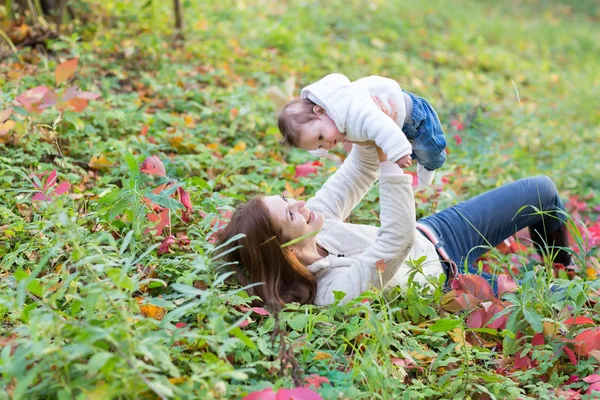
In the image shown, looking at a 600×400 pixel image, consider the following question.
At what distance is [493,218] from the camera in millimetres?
2605

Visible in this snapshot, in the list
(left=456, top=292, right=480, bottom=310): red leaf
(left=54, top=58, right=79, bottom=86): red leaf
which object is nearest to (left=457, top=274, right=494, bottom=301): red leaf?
(left=456, top=292, right=480, bottom=310): red leaf

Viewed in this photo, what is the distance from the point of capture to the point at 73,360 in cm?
141

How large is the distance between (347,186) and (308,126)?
0.45 m

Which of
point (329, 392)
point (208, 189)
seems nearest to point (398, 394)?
point (329, 392)

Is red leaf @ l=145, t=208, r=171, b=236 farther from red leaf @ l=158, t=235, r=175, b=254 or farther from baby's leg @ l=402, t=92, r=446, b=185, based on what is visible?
baby's leg @ l=402, t=92, r=446, b=185

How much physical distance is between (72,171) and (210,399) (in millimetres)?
1697

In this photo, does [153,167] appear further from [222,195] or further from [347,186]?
[347,186]

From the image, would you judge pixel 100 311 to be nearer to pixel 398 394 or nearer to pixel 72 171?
pixel 398 394

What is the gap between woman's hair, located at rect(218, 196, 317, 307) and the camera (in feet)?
6.63

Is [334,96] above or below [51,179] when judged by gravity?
above

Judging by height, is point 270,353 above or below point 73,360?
below

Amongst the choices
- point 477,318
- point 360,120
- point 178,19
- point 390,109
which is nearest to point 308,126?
point 360,120

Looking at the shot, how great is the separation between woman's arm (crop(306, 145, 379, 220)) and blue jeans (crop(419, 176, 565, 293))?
1.13 feet

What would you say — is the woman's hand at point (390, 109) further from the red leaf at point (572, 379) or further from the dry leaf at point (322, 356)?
the red leaf at point (572, 379)
